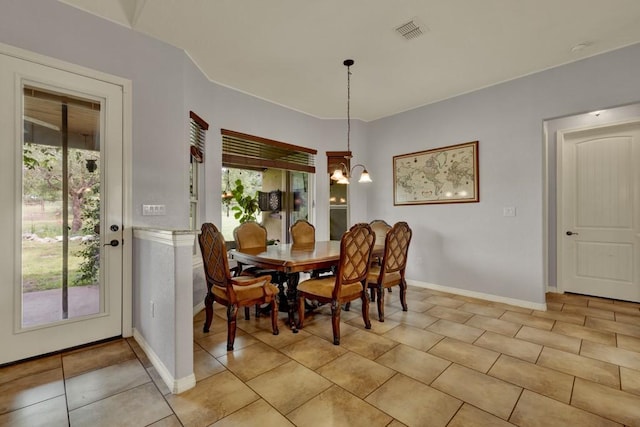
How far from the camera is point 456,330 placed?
9.18 feet

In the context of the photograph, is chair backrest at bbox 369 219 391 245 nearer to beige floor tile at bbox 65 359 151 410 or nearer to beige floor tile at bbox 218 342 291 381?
beige floor tile at bbox 218 342 291 381

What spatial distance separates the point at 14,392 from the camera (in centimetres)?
181

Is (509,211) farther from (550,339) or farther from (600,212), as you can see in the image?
(550,339)

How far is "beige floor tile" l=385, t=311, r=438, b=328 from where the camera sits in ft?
9.74

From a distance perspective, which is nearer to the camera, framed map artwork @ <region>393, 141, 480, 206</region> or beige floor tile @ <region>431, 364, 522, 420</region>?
beige floor tile @ <region>431, 364, 522, 420</region>

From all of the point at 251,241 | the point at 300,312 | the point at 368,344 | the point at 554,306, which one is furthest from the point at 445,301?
the point at 251,241

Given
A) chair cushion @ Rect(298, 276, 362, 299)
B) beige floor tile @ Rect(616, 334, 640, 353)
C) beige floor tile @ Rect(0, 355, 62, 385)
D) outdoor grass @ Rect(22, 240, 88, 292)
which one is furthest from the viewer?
chair cushion @ Rect(298, 276, 362, 299)

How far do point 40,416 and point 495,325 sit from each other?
142 inches

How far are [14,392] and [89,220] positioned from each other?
1247mm

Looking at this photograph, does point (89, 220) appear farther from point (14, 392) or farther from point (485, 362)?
point (485, 362)

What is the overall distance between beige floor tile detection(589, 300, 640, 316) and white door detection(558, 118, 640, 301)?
29 cm

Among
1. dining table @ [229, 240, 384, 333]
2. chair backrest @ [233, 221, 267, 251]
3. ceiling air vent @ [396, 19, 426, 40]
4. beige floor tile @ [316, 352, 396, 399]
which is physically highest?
ceiling air vent @ [396, 19, 426, 40]

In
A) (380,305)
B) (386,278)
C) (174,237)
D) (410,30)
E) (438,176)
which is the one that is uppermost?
(410,30)

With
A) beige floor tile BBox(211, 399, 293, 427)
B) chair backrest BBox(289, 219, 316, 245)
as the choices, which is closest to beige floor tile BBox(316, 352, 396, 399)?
beige floor tile BBox(211, 399, 293, 427)
